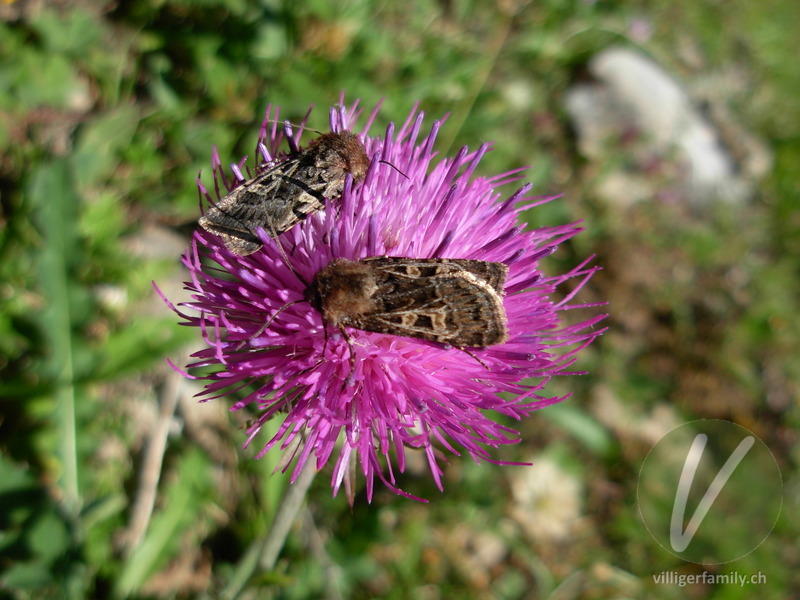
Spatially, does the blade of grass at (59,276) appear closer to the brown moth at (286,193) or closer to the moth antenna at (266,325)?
the brown moth at (286,193)

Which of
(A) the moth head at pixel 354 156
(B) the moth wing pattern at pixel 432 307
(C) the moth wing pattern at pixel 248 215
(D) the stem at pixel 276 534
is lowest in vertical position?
(D) the stem at pixel 276 534

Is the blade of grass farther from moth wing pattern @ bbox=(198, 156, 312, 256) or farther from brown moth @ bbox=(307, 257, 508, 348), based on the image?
brown moth @ bbox=(307, 257, 508, 348)

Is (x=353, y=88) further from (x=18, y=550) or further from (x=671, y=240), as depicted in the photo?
(x=671, y=240)

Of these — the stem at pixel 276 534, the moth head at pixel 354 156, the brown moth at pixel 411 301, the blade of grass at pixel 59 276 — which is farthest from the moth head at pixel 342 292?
the blade of grass at pixel 59 276

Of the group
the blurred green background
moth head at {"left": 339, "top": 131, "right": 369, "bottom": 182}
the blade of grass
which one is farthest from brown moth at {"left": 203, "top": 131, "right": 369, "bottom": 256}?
the blade of grass

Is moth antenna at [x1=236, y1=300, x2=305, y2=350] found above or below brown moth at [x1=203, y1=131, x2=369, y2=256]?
below

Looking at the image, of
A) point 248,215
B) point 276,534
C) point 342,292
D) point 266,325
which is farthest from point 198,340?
point 342,292

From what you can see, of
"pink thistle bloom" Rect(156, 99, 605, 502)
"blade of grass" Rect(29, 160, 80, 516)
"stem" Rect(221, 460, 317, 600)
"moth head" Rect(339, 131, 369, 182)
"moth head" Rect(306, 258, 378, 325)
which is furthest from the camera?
"blade of grass" Rect(29, 160, 80, 516)

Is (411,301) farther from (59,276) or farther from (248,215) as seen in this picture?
(59,276)
